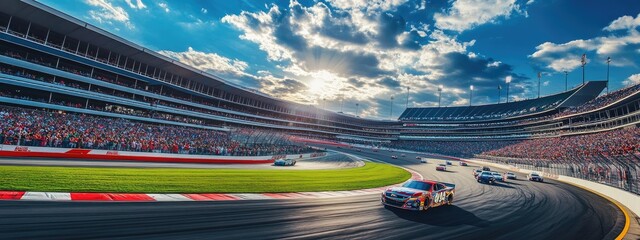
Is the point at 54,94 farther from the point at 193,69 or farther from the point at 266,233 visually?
the point at 266,233

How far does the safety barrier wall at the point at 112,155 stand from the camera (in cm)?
2225

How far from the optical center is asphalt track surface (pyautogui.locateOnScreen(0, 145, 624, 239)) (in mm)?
7598

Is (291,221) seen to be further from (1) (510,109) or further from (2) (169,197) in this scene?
(1) (510,109)

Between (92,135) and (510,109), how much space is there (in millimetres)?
114772

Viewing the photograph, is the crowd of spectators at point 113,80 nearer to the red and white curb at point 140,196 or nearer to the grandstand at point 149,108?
the grandstand at point 149,108

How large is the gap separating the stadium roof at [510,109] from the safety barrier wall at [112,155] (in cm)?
8263

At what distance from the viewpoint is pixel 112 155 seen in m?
27.1

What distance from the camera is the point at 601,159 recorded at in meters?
26.2

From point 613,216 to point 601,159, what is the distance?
14591 mm

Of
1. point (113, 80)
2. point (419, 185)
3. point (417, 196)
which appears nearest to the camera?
point (417, 196)

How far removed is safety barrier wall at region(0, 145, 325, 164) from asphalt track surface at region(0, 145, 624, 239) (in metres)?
17.8

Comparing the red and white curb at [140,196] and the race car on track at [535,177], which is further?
the race car on track at [535,177]

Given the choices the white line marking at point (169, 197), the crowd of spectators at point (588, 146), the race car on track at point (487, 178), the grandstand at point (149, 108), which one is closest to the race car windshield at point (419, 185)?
the white line marking at point (169, 197)

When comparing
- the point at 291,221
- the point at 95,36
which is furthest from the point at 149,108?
the point at 291,221
